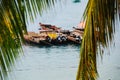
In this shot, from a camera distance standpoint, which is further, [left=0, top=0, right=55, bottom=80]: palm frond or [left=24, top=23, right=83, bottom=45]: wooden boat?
[left=24, top=23, right=83, bottom=45]: wooden boat

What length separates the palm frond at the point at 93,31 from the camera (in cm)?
169

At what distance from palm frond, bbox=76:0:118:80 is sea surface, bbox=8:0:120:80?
57.7 inches

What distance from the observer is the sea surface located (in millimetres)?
3268

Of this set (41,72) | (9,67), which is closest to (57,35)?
(41,72)

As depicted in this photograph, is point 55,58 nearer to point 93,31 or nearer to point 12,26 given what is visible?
point 93,31

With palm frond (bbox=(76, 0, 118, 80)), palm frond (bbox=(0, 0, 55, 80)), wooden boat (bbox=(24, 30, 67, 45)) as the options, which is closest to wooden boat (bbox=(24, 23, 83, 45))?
wooden boat (bbox=(24, 30, 67, 45))

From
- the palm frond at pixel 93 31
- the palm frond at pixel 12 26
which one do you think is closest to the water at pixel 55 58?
→ the palm frond at pixel 93 31

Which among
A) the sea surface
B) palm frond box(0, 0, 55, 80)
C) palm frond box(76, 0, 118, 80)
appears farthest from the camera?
the sea surface

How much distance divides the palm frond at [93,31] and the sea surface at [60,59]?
1.47 m

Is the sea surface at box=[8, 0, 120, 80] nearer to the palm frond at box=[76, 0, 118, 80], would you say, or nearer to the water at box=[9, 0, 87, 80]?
the water at box=[9, 0, 87, 80]

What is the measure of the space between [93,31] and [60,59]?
64.3 inches

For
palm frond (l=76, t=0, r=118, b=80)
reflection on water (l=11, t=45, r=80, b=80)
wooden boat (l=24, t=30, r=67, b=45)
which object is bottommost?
reflection on water (l=11, t=45, r=80, b=80)

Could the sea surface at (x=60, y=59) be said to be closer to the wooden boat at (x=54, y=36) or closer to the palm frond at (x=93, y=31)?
the wooden boat at (x=54, y=36)

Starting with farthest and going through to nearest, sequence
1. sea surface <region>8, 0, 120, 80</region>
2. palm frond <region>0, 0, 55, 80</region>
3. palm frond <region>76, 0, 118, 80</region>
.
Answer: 1. sea surface <region>8, 0, 120, 80</region>
2. palm frond <region>76, 0, 118, 80</region>
3. palm frond <region>0, 0, 55, 80</region>
